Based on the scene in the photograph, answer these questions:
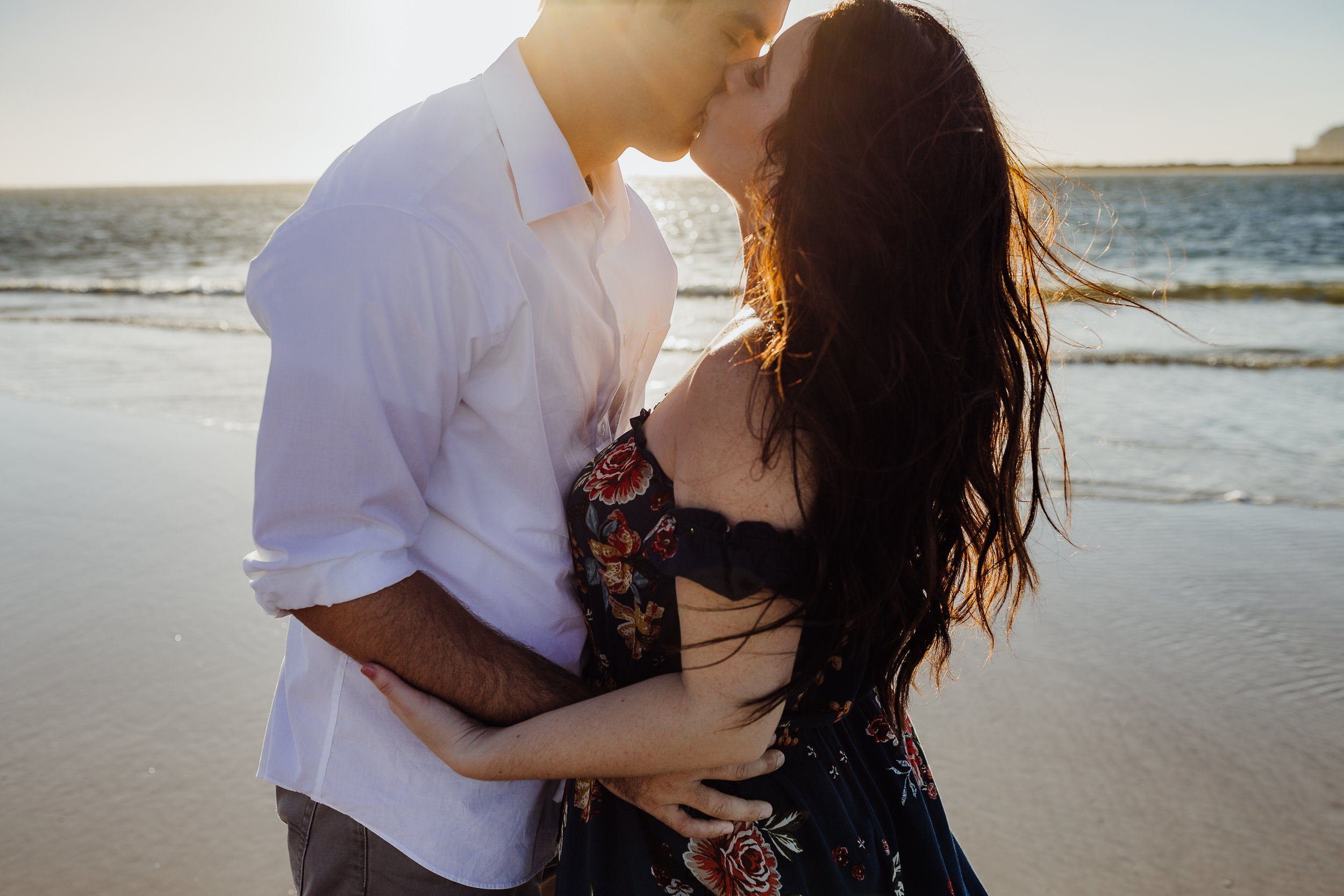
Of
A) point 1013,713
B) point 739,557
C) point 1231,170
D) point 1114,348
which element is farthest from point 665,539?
point 1231,170

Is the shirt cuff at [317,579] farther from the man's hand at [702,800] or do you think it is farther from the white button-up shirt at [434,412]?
the man's hand at [702,800]

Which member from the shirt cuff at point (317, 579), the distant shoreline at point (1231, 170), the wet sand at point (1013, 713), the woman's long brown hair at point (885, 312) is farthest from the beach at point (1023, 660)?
the distant shoreline at point (1231, 170)

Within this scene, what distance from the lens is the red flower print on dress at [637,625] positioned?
51.1 inches

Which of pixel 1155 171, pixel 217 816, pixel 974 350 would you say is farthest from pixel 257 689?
pixel 1155 171

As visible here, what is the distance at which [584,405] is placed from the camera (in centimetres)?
145

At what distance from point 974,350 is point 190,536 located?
14.1 feet

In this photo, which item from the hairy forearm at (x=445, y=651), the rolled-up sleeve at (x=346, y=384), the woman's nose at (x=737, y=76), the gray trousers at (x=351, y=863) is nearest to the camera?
the rolled-up sleeve at (x=346, y=384)

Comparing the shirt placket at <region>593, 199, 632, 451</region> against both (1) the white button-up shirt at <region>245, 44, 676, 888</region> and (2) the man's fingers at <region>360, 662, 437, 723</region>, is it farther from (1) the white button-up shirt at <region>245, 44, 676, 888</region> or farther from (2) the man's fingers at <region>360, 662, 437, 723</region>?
(2) the man's fingers at <region>360, 662, 437, 723</region>

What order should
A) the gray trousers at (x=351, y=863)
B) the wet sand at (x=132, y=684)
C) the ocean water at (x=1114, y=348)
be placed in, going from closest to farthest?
the gray trousers at (x=351, y=863) → the wet sand at (x=132, y=684) → the ocean water at (x=1114, y=348)

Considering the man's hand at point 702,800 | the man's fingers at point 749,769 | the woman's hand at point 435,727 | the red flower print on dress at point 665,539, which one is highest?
the red flower print on dress at point 665,539

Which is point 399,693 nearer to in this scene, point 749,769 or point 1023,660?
point 749,769

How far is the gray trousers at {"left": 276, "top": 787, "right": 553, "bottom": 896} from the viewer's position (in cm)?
130

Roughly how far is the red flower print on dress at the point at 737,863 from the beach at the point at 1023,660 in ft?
3.64

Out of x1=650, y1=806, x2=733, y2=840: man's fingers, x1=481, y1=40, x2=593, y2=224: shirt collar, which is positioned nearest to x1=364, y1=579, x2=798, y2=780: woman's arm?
x1=650, y1=806, x2=733, y2=840: man's fingers
